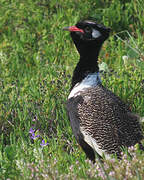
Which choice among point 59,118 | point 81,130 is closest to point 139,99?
point 59,118

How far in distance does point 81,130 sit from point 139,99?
1.28 metres

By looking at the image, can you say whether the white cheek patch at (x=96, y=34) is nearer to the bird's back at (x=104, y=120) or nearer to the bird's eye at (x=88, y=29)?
the bird's eye at (x=88, y=29)

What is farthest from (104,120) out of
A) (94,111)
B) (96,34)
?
(96,34)

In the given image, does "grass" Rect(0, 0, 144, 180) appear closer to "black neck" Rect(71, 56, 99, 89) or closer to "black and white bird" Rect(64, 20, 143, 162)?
"black and white bird" Rect(64, 20, 143, 162)

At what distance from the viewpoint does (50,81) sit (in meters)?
5.05

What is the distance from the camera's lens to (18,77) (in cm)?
602

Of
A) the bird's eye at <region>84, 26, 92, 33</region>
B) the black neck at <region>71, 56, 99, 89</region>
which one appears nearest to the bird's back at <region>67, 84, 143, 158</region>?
the black neck at <region>71, 56, 99, 89</region>

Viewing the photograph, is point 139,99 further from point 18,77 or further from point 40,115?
point 18,77

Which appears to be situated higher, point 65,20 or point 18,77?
point 65,20

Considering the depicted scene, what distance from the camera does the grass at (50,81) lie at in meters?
3.39

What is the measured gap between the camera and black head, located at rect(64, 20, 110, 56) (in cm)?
414

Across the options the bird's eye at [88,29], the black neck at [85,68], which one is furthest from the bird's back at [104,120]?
the bird's eye at [88,29]

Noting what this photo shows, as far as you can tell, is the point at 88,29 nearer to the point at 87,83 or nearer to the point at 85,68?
the point at 85,68

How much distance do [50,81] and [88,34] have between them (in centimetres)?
107
